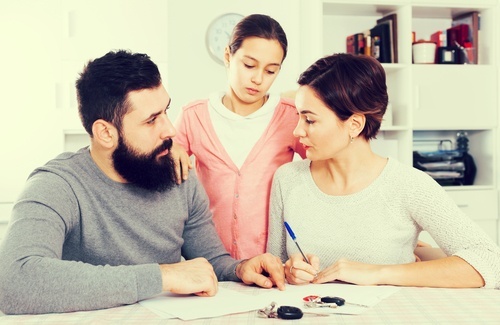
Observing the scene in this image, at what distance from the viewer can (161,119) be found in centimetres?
168

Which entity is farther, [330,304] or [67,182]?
[67,182]

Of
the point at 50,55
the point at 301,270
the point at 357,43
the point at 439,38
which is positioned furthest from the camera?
the point at 439,38

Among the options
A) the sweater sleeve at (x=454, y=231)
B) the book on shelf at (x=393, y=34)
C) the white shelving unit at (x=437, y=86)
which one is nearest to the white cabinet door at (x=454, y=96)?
the white shelving unit at (x=437, y=86)

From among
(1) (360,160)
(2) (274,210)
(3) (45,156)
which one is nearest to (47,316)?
(2) (274,210)

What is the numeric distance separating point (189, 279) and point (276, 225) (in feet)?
1.89

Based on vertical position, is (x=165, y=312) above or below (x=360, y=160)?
below

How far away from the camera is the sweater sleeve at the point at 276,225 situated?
184 cm

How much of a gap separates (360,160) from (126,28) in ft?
6.69

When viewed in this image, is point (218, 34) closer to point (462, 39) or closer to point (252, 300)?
point (462, 39)

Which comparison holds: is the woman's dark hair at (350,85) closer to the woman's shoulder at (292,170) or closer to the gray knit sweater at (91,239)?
the woman's shoulder at (292,170)

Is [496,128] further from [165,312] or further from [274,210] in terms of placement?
[165,312]

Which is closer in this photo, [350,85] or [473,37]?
[350,85]

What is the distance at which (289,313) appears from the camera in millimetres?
1166

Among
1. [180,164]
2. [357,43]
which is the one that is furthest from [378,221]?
[357,43]
